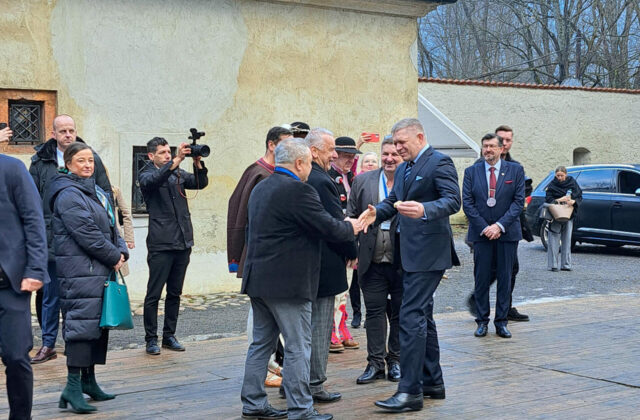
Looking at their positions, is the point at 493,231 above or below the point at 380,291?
above

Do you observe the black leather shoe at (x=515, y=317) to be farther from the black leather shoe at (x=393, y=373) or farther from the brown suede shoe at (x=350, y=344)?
the black leather shoe at (x=393, y=373)

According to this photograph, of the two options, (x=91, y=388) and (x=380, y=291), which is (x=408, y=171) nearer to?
(x=380, y=291)

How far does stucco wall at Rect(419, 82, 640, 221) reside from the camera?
2545 cm

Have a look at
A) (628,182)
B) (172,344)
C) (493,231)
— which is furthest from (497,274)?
(628,182)

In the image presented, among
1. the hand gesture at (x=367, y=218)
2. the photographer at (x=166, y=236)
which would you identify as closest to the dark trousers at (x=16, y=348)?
the hand gesture at (x=367, y=218)

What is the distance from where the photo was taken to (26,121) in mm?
10984

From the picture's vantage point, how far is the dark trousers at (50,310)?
792cm

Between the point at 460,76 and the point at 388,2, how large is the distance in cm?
2980

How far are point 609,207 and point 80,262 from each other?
1367 cm

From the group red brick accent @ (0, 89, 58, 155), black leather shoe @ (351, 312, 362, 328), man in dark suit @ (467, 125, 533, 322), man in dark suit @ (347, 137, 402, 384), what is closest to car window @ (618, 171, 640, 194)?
man in dark suit @ (467, 125, 533, 322)

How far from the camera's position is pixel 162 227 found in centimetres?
824

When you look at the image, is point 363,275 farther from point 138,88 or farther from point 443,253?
point 138,88

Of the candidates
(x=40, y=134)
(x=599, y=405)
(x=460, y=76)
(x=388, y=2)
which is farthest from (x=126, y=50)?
(x=460, y=76)

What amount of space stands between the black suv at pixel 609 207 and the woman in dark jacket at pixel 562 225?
177cm
